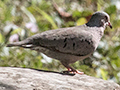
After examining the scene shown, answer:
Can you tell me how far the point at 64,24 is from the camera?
6.97 meters

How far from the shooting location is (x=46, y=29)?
6535mm

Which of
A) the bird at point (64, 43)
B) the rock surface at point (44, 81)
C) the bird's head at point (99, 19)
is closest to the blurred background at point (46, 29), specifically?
the bird's head at point (99, 19)

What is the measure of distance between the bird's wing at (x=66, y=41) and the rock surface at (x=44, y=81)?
0.34 m

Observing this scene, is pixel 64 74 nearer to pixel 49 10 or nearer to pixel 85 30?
pixel 85 30

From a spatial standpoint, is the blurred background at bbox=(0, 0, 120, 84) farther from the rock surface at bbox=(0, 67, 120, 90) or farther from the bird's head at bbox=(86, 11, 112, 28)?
the rock surface at bbox=(0, 67, 120, 90)

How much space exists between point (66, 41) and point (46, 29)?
8.44 ft

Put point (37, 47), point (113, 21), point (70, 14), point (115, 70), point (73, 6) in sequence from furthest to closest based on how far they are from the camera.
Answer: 1. point (73, 6)
2. point (70, 14)
3. point (113, 21)
4. point (115, 70)
5. point (37, 47)

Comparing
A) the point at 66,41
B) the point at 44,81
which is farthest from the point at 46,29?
the point at 44,81

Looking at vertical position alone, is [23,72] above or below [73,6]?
below

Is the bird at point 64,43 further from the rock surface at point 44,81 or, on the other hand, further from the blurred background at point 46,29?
the blurred background at point 46,29

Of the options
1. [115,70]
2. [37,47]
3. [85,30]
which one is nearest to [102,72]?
[115,70]

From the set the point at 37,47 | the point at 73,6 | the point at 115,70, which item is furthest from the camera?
the point at 73,6

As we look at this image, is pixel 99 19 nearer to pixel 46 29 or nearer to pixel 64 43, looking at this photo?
pixel 64 43

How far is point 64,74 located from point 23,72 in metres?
0.60
